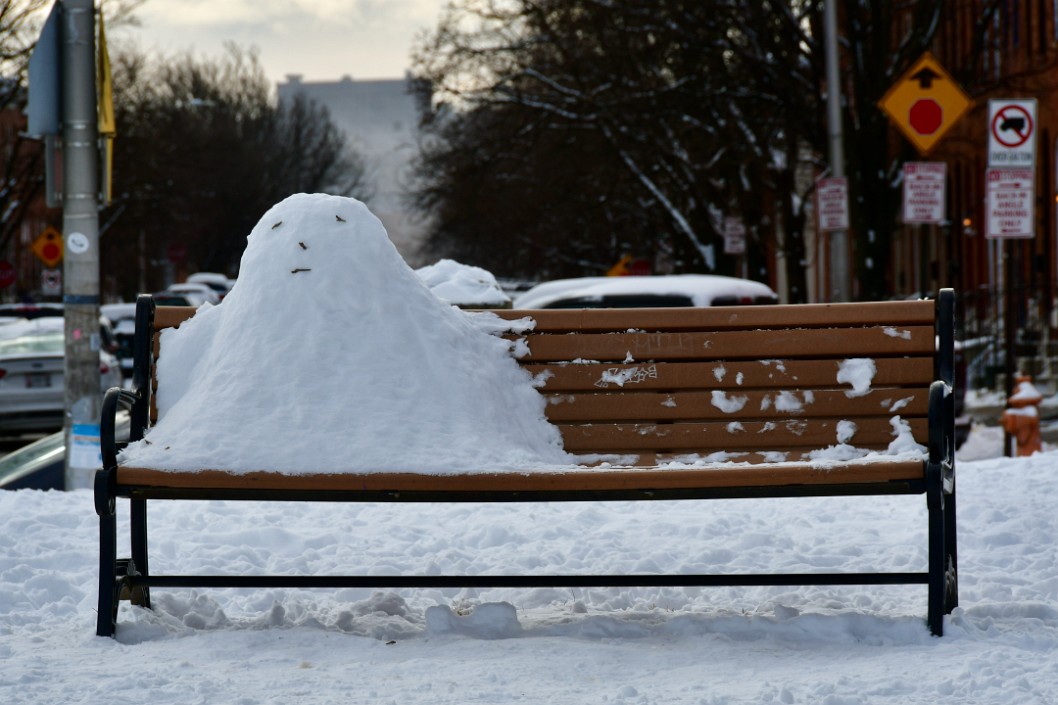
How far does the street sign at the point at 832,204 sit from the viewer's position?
68.4 feet

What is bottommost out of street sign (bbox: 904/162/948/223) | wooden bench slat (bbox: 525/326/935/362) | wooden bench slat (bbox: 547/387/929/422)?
wooden bench slat (bbox: 547/387/929/422)

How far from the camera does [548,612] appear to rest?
18.4 feet

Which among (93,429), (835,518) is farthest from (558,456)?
(93,429)

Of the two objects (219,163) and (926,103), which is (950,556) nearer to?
(926,103)

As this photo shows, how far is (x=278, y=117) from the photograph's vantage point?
89875 mm

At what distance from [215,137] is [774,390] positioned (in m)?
72.9

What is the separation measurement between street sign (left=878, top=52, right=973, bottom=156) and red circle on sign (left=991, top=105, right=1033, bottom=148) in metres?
1.62

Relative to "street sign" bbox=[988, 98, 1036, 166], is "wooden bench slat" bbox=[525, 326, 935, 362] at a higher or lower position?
lower

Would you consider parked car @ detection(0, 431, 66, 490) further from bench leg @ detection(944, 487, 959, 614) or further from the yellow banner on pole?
bench leg @ detection(944, 487, 959, 614)

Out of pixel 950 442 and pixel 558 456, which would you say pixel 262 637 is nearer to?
pixel 558 456

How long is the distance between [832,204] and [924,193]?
404cm

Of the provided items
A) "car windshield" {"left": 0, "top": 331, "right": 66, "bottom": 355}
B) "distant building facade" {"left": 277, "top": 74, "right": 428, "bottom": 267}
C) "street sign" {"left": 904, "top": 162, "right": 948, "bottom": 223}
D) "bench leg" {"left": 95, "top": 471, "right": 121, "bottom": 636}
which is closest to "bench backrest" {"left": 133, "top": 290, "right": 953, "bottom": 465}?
"bench leg" {"left": 95, "top": 471, "right": 121, "bottom": 636}

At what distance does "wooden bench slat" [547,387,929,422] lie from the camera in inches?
220

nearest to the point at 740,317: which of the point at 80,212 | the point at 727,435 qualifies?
the point at 727,435
